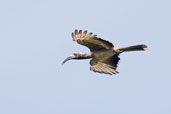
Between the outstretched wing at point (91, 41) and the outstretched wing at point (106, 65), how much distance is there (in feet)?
1.80

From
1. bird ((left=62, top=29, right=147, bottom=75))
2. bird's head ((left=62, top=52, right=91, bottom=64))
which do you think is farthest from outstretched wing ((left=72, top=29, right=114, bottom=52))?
bird's head ((left=62, top=52, right=91, bottom=64))

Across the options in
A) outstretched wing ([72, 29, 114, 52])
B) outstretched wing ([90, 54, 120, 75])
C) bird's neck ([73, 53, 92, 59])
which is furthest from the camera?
bird's neck ([73, 53, 92, 59])

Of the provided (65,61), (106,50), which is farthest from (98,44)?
(65,61)

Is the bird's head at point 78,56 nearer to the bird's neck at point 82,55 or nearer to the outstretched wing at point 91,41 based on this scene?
the bird's neck at point 82,55

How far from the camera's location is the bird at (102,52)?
78.7ft

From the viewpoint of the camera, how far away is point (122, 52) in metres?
24.5

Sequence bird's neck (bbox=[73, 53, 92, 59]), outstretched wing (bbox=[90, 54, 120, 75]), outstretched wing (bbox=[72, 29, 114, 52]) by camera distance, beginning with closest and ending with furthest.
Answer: outstretched wing (bbox=[90, 54, 120, 75])
outstretched wing (bbox=[72, 29, 114, 52])
bird's neck (bbox=[73, 53, 92, 59])

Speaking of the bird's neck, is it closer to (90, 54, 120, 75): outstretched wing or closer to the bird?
the bird

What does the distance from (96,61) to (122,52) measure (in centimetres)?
125

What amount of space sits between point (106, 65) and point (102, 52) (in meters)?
0.74

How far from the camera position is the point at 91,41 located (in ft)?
81.6

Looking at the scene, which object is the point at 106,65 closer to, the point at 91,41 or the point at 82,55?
the point at 91,41

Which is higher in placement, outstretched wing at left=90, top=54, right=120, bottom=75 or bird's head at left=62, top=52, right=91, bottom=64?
bird's head at left=62, top=52, right=91, bottom=64

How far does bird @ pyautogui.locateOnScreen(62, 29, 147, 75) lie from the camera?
78.7 ft
